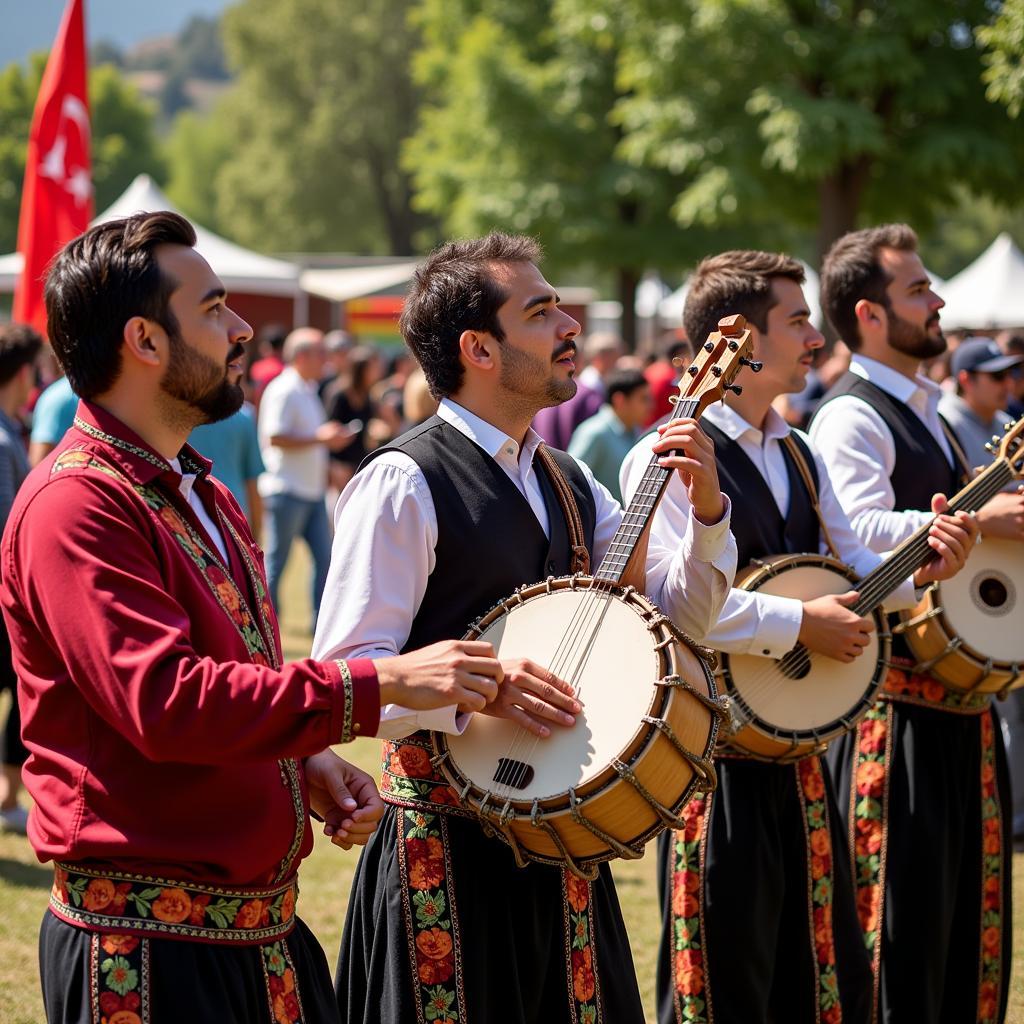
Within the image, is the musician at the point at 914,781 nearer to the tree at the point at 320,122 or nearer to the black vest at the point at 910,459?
the black vest at the point at 910,459

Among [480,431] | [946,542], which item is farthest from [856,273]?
[480,431]

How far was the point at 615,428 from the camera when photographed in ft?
30.9

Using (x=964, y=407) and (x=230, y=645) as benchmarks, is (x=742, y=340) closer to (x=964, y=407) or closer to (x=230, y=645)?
(x=230, y=645)

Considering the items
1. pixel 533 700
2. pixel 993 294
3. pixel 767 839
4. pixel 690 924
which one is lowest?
pixel 690 924

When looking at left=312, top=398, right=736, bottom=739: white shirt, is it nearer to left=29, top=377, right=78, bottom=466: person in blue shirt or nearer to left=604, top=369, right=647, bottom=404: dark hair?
left=29, top=377, right=78, bottom=466: person in blue shirt

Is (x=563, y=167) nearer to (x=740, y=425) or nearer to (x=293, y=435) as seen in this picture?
(x=293, y=435)

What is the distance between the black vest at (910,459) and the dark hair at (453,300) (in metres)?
1.61

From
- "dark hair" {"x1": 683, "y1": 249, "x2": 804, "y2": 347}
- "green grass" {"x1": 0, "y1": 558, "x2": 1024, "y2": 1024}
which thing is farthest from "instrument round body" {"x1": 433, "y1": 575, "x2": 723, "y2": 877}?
"green grass" {"x1": 0, "y1": 558, "x2": 1024, "y2": 1024}

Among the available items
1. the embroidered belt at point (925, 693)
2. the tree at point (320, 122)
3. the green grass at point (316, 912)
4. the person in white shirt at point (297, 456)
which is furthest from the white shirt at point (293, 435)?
the tree at point (320, 122)

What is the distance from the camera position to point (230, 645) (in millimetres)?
2543

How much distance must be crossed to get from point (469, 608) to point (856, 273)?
229cm

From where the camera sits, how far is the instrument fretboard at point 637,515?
10.1 ft

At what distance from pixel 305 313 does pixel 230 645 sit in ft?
85.4

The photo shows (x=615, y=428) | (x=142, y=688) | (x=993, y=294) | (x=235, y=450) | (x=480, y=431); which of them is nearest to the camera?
(x=142, y=688)
